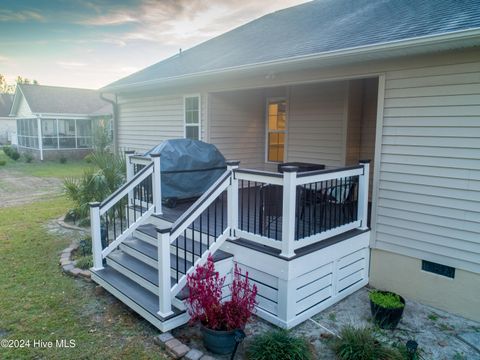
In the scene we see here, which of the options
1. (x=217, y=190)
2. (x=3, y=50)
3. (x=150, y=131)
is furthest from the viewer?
(x=150, y=131)

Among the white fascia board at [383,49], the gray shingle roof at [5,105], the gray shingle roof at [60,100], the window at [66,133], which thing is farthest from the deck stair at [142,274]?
the gray shingle roof at [5,105]

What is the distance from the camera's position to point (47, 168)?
1809 centimetres

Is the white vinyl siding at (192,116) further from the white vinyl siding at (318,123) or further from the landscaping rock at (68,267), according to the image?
the landscaping rock at (68,267)

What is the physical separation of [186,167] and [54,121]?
62.2 ft

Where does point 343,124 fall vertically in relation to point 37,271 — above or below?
above

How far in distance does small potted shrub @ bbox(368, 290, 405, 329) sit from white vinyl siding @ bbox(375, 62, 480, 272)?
0.94m

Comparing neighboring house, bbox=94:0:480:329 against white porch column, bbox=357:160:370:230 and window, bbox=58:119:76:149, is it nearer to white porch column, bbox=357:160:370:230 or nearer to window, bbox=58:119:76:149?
white porch column, bbox=357:160:370:230

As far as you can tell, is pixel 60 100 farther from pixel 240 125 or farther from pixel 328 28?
pixel 328 28

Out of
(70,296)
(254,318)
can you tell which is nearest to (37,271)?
(70,296)

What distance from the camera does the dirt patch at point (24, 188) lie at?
10.5 m

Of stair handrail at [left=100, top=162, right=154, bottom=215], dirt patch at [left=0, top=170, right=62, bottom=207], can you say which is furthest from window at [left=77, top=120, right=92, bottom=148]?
stair handrail at [left=100, top=162, right=154, bottom=215]

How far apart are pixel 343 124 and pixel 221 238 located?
367 cm

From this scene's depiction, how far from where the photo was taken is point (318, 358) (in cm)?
339

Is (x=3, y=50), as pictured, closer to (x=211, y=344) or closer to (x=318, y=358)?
(x=211, y=344)
